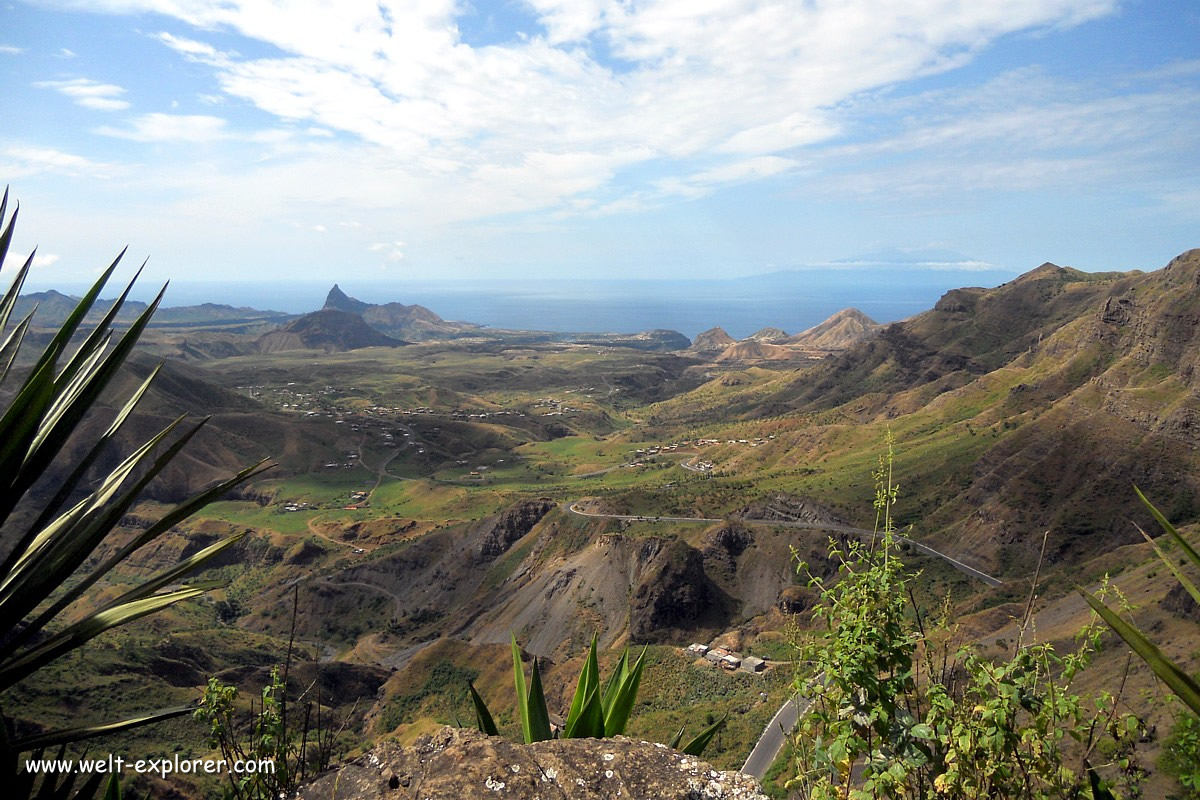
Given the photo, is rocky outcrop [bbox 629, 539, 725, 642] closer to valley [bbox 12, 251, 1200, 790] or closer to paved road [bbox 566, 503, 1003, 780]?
valley [bbox 12, 251, 1200, 790]

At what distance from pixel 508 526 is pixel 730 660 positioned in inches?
1192

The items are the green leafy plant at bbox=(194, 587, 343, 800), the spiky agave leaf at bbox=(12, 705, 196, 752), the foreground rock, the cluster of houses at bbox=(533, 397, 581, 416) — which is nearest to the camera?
the spiky agave leaf at bbox=(12, 705, 196, 752)

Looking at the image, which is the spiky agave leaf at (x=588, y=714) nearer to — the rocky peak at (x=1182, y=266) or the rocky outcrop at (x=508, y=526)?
the rocky outcrop at (x=508, y=526)

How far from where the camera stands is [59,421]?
9.86ft

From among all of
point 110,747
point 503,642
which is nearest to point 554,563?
point 503,642

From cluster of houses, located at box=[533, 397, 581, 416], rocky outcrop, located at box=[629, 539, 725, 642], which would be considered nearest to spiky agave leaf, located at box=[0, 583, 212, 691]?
rocky outcrop, located at box=[629, 539, 725, 642]

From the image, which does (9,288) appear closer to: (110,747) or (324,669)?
(110,747)

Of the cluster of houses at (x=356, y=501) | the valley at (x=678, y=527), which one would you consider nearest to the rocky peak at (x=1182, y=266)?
the valley at (x=678, y=527)

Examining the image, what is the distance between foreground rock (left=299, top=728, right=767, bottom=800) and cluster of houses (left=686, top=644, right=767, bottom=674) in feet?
108

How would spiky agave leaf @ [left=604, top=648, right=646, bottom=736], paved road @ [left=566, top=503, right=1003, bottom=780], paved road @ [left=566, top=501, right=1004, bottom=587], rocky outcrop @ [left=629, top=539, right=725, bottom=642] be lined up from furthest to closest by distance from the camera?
paved road @ [left=566, top=501, right=1004, bottom=587]
rocky outcrop @ [left=629, top=539, right=725, bottom=642]
paved road @ [left=566, top=503, right=1003, bottom=780]
spiky agave leaf @ [left=604, top=648, right=646, bottom=736]

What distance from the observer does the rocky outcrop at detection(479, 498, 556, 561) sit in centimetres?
5934

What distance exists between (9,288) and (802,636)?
5.01 metres

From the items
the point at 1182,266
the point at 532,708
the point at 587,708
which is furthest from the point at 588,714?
the point at 1182,266

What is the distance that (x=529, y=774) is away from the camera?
309 centimetres
